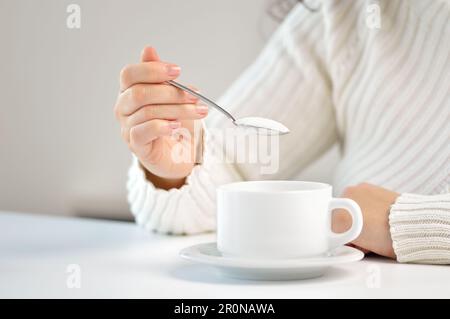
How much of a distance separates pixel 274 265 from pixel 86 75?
0.92 m

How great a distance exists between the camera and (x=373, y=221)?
76cm

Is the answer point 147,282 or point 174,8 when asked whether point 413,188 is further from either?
point 174,8

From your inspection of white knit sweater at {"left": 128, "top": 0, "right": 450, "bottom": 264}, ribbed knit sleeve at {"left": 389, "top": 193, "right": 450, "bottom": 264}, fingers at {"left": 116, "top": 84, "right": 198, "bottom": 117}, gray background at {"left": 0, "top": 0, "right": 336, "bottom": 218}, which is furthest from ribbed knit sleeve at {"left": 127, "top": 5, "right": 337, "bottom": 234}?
ribbed knit sleeve at {"left": 389, "top": 193, "right": 450, "bottom": 264}

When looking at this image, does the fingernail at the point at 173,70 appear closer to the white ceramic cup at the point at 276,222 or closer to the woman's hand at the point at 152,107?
the woman's hand at the point at 152,107

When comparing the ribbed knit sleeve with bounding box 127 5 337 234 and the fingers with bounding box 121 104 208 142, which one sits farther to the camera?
the ribbed knit sleeve with bounding box 127 5 337 234

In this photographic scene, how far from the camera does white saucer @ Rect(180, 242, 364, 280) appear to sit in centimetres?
62

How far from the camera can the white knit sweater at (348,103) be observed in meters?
0.99

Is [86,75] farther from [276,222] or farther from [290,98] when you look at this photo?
[276,222]

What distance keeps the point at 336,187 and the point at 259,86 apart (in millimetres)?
193

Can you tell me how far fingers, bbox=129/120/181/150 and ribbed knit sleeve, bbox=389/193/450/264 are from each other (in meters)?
0.25

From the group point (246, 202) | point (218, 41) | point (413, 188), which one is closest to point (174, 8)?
point (218, 41)

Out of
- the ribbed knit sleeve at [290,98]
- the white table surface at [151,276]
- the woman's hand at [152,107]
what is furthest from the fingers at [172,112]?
the ribbed knit sleeve at [290,98]

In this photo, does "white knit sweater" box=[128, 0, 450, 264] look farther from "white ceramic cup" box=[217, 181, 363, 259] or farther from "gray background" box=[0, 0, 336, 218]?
"white ceramic cup" box=[217, 181, 363, 259]

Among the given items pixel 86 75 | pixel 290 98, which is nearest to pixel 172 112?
pixel 290 98
